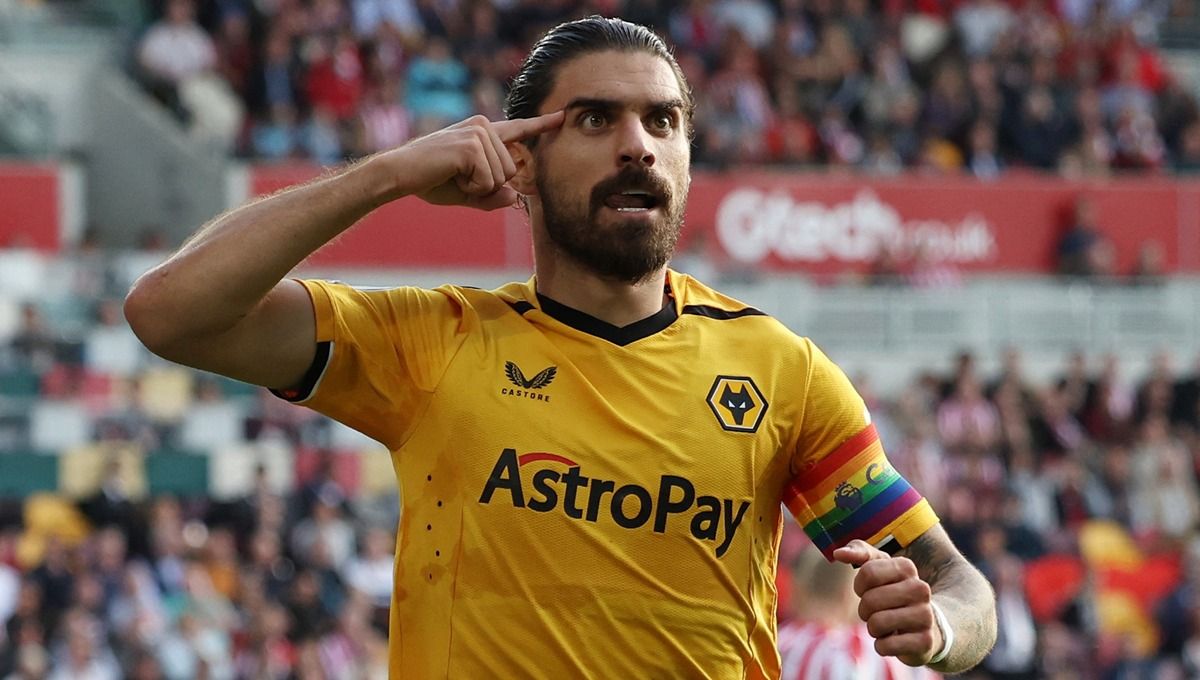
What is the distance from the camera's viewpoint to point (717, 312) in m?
3.96

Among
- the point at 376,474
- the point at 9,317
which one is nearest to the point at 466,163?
the point at 376,474

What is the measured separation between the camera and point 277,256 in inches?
139

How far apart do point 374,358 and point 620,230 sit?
1.67 feet

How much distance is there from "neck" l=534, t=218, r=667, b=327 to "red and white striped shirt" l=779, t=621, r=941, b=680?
12.2 ft

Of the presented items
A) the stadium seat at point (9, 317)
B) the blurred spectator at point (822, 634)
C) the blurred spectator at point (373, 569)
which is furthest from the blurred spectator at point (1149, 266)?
the blurred spectator at point (822, 634)

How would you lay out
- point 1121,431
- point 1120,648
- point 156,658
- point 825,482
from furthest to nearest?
point 1121,431 < point 1120,648 < point 156,658 < point 825,482

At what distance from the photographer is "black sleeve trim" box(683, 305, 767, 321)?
394cm

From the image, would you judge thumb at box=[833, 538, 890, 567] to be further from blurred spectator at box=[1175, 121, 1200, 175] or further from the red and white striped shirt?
blurred spectator at box=[1175, 121, 1200, 175]

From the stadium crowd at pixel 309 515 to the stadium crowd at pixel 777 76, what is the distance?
305 centimetres

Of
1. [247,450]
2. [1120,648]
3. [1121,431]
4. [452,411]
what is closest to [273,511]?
[247,450]

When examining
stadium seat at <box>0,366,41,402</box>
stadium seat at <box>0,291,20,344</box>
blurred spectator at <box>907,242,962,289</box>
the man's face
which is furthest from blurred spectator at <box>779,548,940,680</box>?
blurred spectator at <box>907,242,962,289</box>

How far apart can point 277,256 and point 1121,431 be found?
14.7 meters

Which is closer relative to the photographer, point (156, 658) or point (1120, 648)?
point (156, 658)

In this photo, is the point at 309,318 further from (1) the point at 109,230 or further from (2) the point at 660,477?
(1) the point at 109,230
